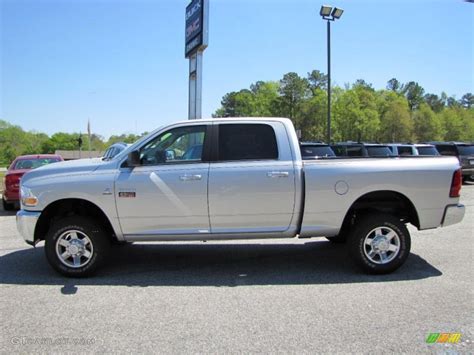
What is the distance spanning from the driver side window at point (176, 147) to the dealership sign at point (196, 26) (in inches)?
589

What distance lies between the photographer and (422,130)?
73.9 m

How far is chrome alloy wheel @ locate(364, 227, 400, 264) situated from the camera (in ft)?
17.2

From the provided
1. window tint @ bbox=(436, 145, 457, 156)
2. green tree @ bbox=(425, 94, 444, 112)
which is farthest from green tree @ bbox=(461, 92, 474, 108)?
window tint @ bbox=(436, 145, 457, 156)

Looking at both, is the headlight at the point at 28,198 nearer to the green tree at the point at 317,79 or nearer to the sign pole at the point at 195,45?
the sign pole at the point at 195,45

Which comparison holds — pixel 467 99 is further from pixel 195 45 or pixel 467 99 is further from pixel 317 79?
pixel 195 45

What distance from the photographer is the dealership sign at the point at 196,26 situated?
19.0m

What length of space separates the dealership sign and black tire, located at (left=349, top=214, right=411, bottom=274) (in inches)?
626

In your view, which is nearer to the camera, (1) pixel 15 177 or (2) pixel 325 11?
(1) pixel 15 177

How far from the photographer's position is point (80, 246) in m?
5.18

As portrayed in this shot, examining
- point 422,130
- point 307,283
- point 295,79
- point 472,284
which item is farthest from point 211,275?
point 422,130

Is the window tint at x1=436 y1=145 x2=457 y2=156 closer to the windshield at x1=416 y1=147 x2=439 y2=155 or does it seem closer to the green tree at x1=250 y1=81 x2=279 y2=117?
the windshield at x1=416 y1=147 x2=439 y2=155

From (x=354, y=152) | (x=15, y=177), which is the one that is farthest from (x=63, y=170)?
(x=354, y=152)

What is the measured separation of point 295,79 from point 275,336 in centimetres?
7241

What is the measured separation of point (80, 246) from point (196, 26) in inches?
661
